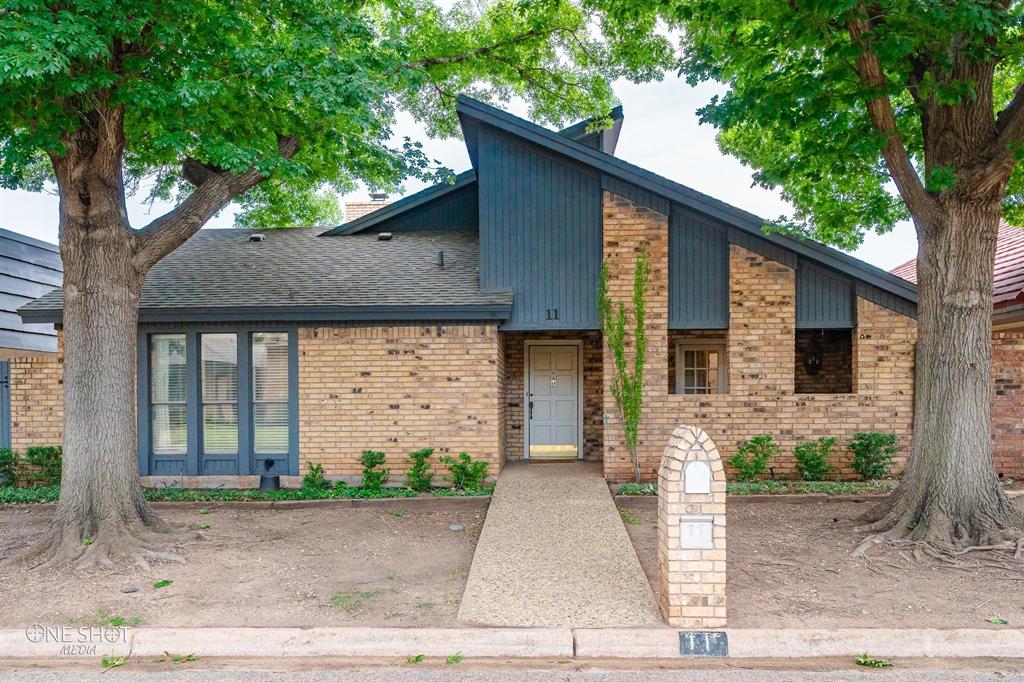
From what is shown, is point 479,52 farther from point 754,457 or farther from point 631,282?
point 754,457

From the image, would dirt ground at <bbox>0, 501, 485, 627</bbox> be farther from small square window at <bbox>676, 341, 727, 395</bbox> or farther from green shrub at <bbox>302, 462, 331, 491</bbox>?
small square window at <bbox>676, 341, 727, 395</bbox>

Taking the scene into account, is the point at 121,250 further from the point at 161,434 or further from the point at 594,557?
the point at 594,557

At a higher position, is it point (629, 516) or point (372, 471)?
point (372, 471)


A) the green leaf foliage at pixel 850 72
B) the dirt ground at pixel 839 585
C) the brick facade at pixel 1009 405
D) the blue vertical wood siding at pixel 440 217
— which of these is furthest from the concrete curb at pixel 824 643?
the blue vertical wood siding at pixel 440 217

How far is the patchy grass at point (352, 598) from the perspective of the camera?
4.75m

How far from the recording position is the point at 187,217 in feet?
21.8

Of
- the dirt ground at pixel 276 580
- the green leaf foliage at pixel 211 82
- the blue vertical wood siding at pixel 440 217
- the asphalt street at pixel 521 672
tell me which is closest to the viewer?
the asphalt street at pixel 521 672

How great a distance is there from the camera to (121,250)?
620cm

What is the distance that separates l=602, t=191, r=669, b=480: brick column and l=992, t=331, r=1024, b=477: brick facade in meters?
4.78

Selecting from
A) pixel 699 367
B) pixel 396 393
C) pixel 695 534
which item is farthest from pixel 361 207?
pixel 695 534

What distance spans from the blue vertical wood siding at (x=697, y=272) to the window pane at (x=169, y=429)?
24.3 feet

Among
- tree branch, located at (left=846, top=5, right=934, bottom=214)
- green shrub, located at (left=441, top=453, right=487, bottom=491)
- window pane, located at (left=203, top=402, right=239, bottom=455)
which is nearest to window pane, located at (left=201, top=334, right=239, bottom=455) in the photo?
window pane, located at (left=203, top=402, right=239, bottom=455)

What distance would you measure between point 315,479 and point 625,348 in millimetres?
4834

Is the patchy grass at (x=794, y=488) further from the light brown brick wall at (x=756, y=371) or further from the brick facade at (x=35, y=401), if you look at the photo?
the brick facade at (x=35, y=401)
